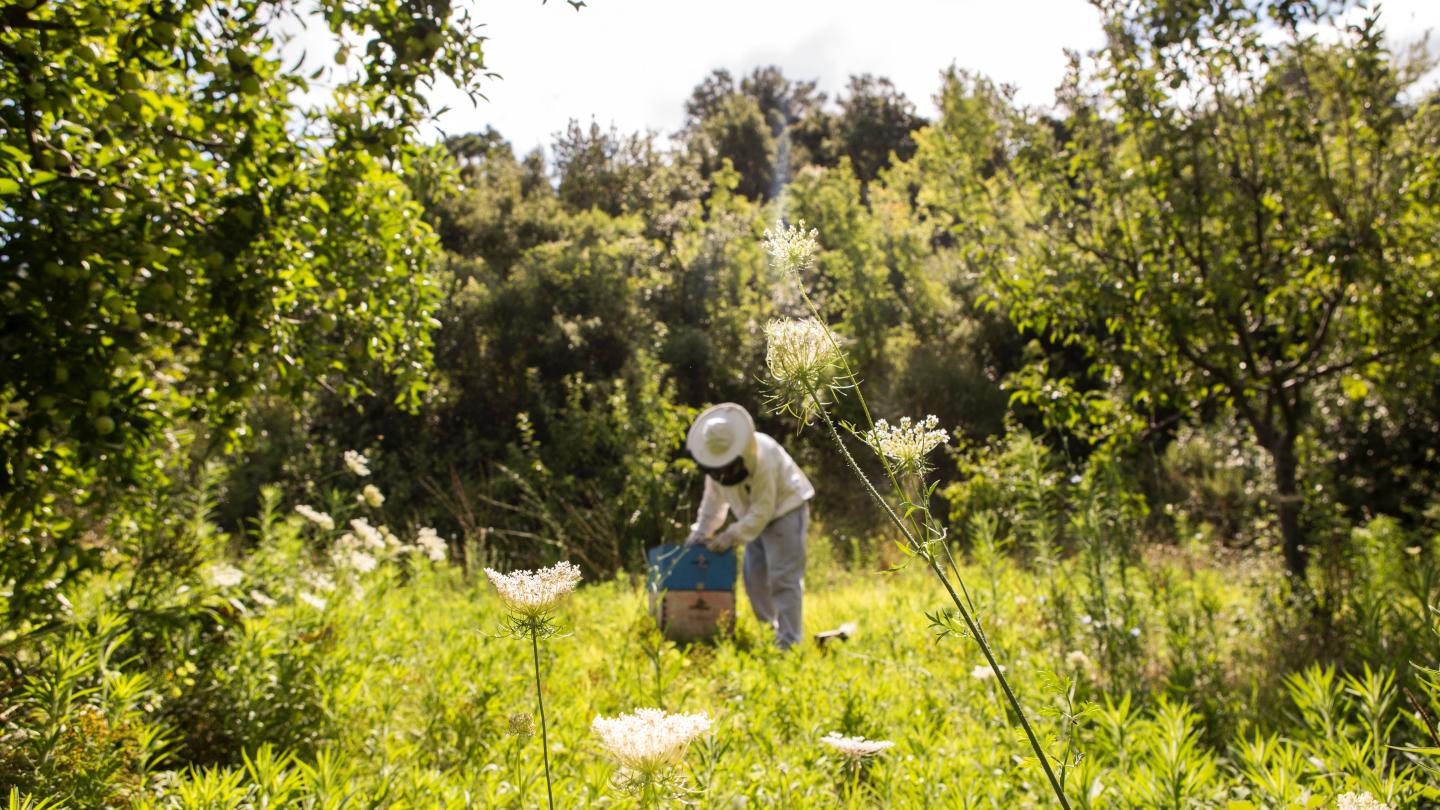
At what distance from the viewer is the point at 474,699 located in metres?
2.96

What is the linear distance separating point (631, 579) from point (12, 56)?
538 centimetres

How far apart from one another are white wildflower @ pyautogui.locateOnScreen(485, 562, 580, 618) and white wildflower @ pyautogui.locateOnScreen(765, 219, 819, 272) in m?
0.56

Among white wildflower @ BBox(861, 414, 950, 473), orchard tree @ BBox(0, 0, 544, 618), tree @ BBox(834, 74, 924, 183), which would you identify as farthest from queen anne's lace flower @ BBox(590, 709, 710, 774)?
tree @ BBox(834, 74, 924, 183)

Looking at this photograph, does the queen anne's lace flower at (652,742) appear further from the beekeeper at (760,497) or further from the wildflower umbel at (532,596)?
the beekeeper at (760,497)

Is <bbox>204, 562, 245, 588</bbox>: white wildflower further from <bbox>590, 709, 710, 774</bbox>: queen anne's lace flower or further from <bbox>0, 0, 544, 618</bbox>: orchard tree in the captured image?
<bbox>590, 709, 710, 774</bbox>: queen anne's lace flower

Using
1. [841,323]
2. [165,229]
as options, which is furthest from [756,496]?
[165,229]

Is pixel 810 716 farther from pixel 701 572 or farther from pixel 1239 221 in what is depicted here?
pixel 1239 221

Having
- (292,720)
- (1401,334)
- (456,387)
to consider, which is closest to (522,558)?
(456,387)

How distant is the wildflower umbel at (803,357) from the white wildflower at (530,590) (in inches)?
17.3

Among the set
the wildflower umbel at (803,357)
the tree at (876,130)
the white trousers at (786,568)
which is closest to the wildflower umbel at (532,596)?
the wildflower umbel at (803,357)

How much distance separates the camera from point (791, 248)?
1.28m

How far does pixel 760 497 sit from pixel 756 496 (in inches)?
1.4

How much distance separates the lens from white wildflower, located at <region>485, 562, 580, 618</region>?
129 centimetres

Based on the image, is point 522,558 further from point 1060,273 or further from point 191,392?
point 1060,273
